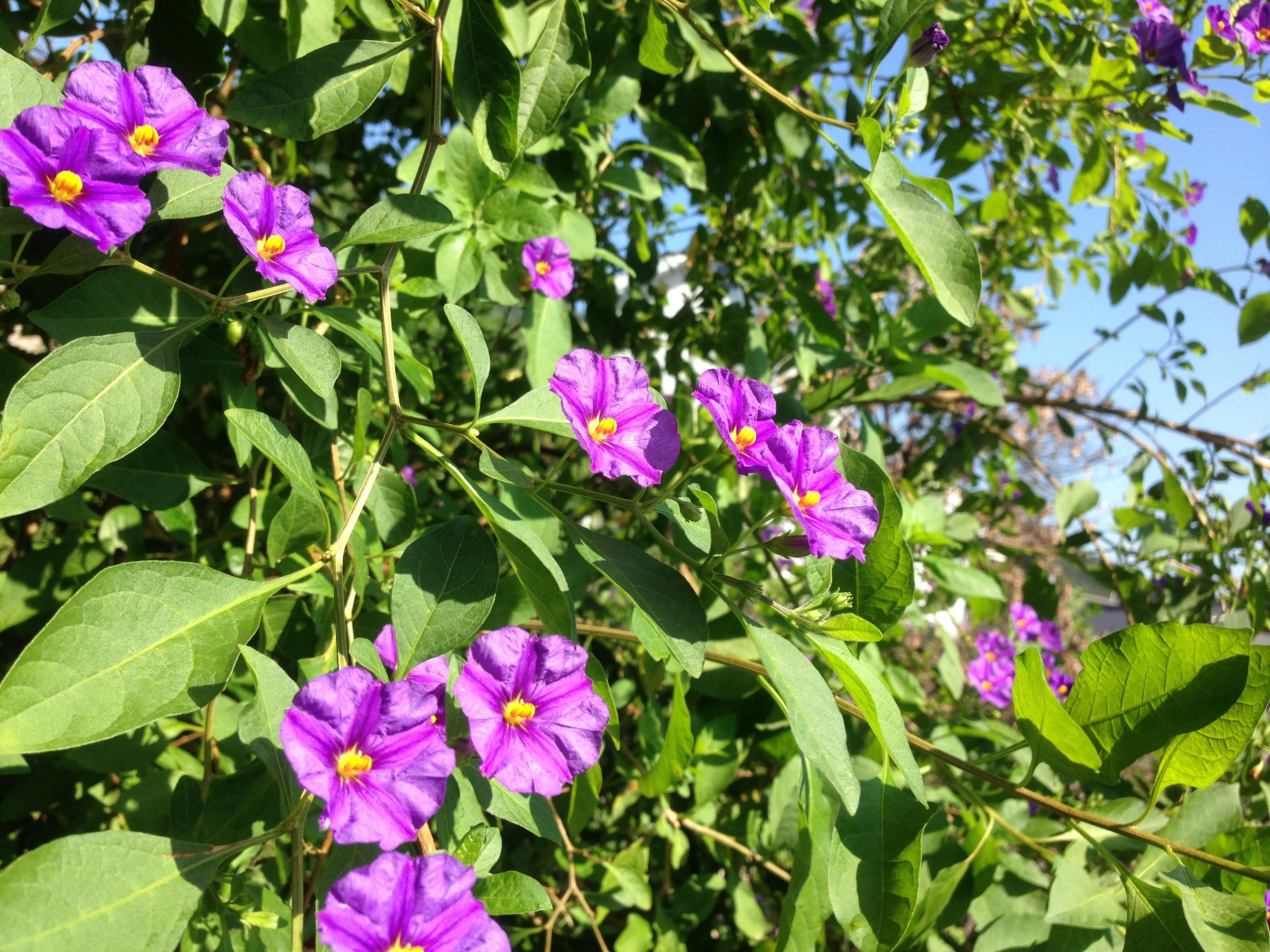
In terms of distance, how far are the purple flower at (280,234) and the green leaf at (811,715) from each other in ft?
2.05

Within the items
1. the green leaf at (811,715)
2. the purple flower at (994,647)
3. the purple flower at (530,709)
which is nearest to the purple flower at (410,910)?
the purple flower at (530,709)

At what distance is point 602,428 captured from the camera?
1014mm

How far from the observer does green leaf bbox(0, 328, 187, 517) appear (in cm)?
78

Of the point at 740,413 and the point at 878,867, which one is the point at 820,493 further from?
the point at 878,867

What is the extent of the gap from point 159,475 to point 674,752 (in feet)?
3.01

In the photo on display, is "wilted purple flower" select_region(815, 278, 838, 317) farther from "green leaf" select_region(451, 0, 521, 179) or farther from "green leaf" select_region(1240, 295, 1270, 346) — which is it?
"green leaf" select_region(451, 0, 521, 179)

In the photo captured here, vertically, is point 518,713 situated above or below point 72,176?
below

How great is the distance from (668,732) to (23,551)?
4.10 feet

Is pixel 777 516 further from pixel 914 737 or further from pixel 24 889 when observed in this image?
pixel 24 889

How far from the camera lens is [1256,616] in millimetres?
2197

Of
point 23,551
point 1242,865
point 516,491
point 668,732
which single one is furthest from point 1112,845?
point 23,551

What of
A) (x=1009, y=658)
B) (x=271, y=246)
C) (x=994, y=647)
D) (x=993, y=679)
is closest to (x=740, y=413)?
(x=271, y=246)

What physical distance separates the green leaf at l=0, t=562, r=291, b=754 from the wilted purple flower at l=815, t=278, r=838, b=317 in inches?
90.3

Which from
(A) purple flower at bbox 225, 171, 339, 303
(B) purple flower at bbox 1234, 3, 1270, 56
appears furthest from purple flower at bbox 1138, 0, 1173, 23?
(A) purple flower at bbox 225, 171, 339, 303
